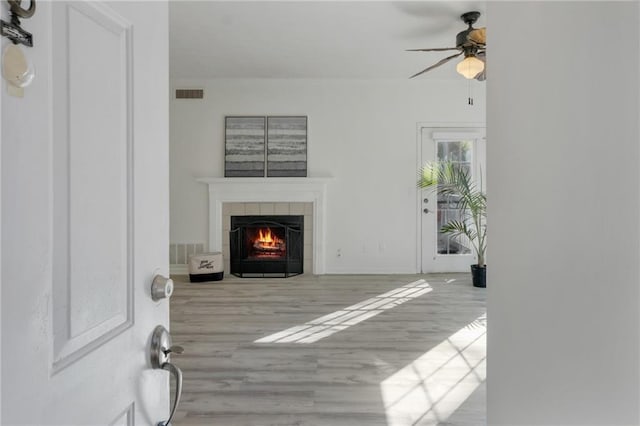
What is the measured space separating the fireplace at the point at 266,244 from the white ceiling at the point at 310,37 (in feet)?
6.84

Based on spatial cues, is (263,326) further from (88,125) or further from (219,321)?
(88,125)

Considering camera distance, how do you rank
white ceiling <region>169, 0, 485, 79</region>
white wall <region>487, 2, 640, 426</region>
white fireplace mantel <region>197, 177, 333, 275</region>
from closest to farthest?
white wall <region>487, 2, 640, 426</region> → white ceiling <region>169, 0, 485, 79</region> → white fireplace mantel <region>197, 177, 333, 275</region>

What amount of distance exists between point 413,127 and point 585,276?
550 cm

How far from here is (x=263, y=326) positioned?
11.8 ft

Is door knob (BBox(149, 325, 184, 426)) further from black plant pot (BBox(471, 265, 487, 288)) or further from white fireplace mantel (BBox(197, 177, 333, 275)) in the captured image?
white fireplace mantel (BBox(197, 177, 333, 275))

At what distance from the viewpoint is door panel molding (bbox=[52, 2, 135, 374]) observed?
0.56 metres

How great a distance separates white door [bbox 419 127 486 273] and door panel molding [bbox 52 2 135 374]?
5.55m

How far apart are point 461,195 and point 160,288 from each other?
18.1ft

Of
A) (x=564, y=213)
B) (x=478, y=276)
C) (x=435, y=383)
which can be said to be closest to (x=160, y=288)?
(x=564, y=213)

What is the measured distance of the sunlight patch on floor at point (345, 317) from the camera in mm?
3291

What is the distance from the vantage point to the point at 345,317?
3855 millimetres

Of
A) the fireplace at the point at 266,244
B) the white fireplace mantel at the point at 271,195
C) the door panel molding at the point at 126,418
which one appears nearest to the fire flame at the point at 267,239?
the fireplace at the point at 266,244

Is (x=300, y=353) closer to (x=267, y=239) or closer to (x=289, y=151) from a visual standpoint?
(x=267, y=239)

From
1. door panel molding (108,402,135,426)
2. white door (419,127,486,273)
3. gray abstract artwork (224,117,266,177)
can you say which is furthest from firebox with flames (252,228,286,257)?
door panel molding (108,402,135,426)
